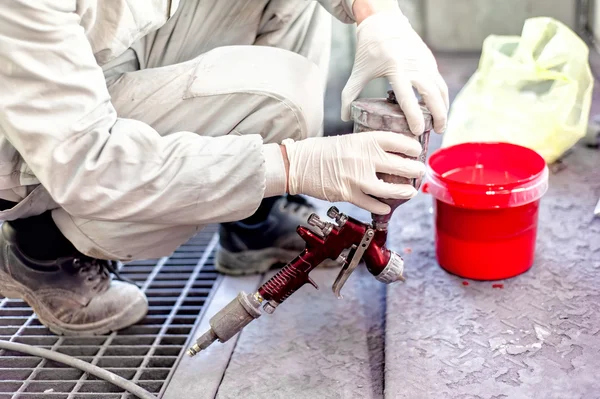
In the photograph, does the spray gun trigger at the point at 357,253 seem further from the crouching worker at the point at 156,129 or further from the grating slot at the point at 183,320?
the grating slot at the point at 183,320

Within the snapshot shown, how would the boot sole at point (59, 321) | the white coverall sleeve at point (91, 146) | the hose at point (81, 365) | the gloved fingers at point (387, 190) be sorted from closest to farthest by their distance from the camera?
the white coverall sleeve at point (91, 146)
the gloved fingers at point (387, 190)
the hose at point (81, 365)
the boot sole at point (59, 321)

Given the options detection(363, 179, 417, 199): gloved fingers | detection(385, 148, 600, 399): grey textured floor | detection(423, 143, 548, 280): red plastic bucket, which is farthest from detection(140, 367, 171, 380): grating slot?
detection(423, 143, 548, 280): red plastic bucket

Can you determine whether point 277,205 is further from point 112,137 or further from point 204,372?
point 112,137

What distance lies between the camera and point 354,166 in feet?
4.18

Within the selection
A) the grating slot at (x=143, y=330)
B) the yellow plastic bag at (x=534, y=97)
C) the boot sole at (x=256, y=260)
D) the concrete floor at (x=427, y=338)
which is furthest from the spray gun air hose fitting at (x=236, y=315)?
the yellow plastic bag at (x=534, y=97)

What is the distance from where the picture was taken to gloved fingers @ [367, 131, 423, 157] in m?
1.24

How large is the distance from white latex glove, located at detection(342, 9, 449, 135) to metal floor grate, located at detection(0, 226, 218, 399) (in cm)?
68

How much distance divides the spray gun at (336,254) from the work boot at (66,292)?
13.0 inches

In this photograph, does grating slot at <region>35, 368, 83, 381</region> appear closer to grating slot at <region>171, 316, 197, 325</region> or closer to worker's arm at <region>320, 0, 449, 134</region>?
grating slot at <region>171, 316, 197, 325</region>

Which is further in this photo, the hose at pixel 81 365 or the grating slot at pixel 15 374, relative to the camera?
the grating slot at pixel 15 374

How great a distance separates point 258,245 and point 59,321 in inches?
20.8

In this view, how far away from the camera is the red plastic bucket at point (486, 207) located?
154 cm

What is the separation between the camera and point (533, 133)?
80.2 inches

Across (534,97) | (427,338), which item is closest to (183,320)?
(427,338)
